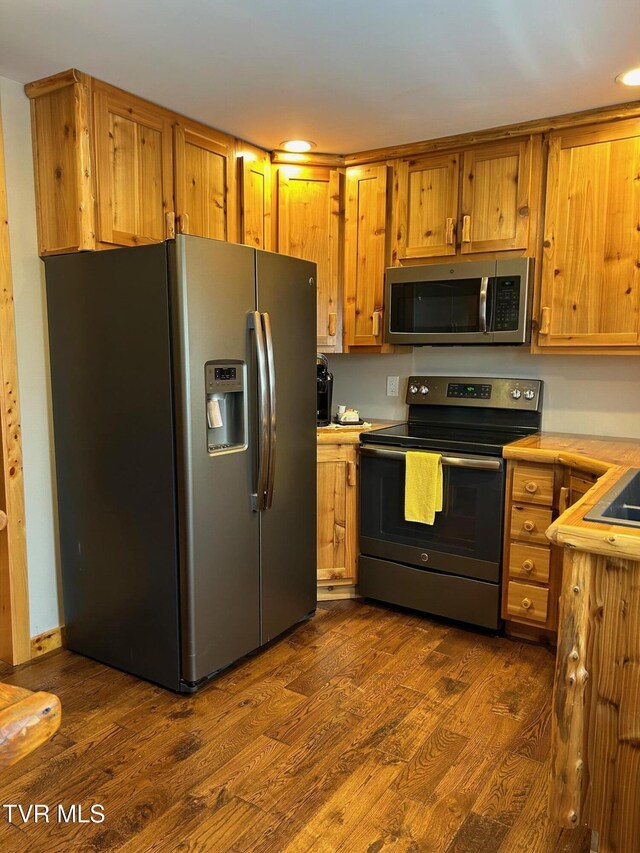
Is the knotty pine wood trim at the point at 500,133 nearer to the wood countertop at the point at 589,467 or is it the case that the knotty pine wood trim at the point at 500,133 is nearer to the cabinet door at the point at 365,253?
the cabinet door at the point at 365,253

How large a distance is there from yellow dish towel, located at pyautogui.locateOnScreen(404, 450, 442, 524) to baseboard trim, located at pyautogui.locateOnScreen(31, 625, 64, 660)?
1631mm

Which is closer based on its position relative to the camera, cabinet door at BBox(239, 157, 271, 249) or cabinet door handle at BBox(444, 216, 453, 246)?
cabinet door handle at BBox(444, 216, 453, 246)

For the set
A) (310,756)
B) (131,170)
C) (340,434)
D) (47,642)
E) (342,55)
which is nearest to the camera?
(310,756)

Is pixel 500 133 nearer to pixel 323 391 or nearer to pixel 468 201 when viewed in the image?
pixel 468 201

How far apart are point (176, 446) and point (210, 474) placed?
0.17 m

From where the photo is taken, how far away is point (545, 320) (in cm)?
277

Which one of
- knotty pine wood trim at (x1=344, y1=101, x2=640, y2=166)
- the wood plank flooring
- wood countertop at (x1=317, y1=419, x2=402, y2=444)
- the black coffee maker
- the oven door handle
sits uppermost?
knotty pine wood trim at (x1=344, y1=101, x2=640, y2=166)

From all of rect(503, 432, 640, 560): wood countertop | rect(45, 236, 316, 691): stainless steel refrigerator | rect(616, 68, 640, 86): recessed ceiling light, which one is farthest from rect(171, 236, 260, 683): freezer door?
rect(616, 68, 640, 86): recessed ceiling light

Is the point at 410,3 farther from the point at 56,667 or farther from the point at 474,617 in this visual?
the point at 56,667

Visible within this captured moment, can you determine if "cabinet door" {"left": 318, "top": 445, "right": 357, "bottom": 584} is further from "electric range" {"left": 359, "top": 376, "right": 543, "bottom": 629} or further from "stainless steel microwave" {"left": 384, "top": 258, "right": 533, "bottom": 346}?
"stainless steel microwave" {"left": 384, "top": 258, "right": 533, "bottom": 346}

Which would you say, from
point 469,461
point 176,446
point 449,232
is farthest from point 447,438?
point 176,446

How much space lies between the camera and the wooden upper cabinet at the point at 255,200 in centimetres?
307

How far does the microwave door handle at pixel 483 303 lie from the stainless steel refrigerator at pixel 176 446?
83 centimetres

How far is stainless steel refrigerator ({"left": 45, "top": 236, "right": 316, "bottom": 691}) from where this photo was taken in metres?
2.17
